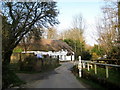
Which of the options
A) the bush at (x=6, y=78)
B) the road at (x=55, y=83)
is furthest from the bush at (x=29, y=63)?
the bush at (x=6, y=78)

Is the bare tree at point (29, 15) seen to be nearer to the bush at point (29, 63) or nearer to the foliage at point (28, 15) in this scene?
the foliage at point (28, 15)

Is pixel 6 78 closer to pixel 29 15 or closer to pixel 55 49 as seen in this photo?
pixel 29 15

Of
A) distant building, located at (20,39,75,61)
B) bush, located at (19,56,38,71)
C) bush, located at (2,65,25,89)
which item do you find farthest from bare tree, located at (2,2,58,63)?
distant building, located at (20,39,75,61)

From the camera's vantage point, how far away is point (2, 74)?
11102 mm

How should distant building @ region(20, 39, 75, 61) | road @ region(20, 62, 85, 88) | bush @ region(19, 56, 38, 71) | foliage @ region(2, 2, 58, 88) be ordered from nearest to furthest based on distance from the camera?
road @ region(20, 62, 85, 88) → foliage @ region(2, 2, 58, 88) → bush @ region(19, 56, 38, 71) → distant building @ region(20, 39, 75, 61)

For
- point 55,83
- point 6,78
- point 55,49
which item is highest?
point 55,49

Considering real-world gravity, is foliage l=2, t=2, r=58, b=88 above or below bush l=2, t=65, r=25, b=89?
above

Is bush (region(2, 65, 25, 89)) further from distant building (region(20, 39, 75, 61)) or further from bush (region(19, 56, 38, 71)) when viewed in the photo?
distant building (region(20, 39, 75, 61))

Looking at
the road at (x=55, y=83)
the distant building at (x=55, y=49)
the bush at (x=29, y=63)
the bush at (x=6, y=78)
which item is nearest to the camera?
the bush at (x=6, y=78)

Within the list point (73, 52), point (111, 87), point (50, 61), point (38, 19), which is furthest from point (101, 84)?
point (73, 52)

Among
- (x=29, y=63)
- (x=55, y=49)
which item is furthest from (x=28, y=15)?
(x=55, y=49)

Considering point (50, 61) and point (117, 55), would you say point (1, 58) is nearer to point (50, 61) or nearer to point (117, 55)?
point (117, 55)

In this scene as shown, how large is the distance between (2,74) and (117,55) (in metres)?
9.71

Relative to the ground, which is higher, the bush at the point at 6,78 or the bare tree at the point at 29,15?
the bare tree at the point at 29,15
